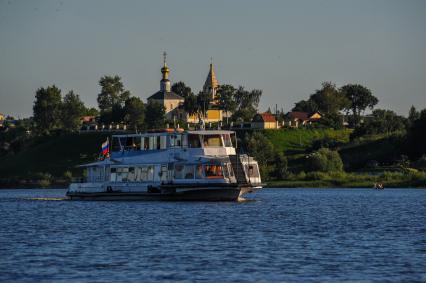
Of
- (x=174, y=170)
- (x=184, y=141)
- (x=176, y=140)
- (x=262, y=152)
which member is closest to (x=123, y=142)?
(x=176, y=140)

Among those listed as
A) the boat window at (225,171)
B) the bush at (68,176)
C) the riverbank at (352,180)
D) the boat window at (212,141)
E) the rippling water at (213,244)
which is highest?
the bush at (68,176)

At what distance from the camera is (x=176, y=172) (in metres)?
84.2

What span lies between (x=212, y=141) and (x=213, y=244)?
36209mm

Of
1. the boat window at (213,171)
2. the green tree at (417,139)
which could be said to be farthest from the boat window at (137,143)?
the green tree at (417,139)

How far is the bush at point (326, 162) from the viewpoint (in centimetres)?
14738

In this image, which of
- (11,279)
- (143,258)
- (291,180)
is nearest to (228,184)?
(143,258)

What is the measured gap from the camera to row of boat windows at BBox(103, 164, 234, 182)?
8200cm

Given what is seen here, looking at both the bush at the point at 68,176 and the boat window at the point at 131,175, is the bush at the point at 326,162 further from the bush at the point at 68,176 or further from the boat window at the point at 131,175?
the boat window at the point at 131,175

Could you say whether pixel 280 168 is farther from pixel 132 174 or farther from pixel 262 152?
pixel 132 174

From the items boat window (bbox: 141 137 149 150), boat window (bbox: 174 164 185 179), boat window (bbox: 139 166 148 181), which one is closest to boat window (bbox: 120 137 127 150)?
boat window (bbox: 141 137 149 150)

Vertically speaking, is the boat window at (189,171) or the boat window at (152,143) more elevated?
the boat window at (152,143)

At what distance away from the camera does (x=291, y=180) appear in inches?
5704

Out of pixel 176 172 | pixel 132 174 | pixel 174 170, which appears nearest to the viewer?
pixel 176 172

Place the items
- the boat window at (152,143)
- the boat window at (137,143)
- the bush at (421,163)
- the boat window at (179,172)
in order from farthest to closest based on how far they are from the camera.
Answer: the bush at (421,163), the boat window at (137,143), the boat window at (152,143), the boat window at (179,172)
